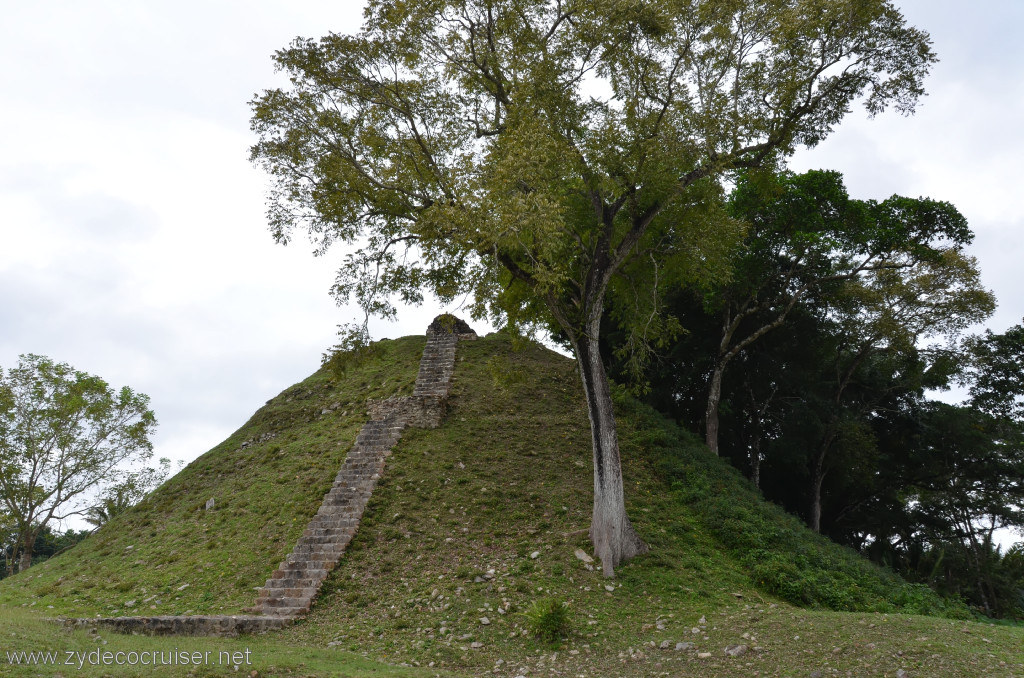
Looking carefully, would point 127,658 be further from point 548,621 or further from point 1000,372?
point 1000,372

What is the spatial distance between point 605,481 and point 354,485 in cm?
561

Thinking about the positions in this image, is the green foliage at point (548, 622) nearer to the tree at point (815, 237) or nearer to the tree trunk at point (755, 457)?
the tree at point (815, 237)

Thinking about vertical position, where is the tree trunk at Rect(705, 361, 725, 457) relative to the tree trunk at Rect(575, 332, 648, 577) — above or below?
above

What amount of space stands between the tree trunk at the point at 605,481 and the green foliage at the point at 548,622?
1.73 metres

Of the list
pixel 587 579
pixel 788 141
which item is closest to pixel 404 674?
pixel 587 579

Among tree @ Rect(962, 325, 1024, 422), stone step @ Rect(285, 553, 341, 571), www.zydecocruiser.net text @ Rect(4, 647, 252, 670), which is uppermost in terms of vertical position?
tree @ Rect(962, 325, 1024, 422)

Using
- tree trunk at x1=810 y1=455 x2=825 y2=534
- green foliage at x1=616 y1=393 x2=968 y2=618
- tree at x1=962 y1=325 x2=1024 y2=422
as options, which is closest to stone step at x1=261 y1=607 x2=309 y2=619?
green foliage at x1=616 y1=393 x2=968 y2=618

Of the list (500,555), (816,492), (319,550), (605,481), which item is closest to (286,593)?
(319,550)

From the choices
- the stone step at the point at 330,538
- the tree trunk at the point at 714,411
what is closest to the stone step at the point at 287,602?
the stone step at the point at 330,538

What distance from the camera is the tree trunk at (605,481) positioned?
10.7 meters

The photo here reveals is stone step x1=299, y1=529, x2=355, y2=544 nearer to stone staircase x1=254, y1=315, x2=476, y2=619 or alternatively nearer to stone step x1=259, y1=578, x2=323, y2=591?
stone staircase x1=254, y1=315, x2=476, y2=619

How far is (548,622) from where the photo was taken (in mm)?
8789

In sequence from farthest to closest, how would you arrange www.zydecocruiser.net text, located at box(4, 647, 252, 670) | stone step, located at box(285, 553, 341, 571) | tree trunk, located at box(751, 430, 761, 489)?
tree trunk, located at box(751, 430, 761, 489) → stone step, located at box(285, 553, 341, 571) → www.zydecocruiser.net text, located at box(4, 647, 252, 670)

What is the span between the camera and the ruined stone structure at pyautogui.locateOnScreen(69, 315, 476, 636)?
9398 millimetres
